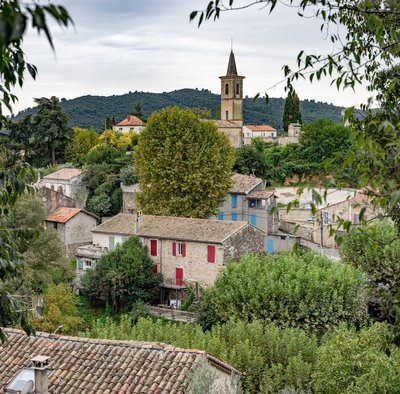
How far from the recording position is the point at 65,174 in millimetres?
48906

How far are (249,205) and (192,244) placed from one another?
422 inches

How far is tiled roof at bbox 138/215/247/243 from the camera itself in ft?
105

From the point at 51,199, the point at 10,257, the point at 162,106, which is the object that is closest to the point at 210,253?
the point at 51,199

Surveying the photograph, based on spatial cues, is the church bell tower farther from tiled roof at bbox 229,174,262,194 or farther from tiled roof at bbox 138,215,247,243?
tiled roof at bbox 138,215,247,243

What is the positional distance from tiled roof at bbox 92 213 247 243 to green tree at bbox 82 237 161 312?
5.47 feet

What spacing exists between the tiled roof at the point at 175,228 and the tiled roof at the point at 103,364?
1956cm

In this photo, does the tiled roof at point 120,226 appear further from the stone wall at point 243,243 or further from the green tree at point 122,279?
the stone wall at point 243,243

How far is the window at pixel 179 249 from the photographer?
32781mm

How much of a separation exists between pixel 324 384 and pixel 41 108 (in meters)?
48.1

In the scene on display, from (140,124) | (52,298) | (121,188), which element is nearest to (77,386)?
(52,298)

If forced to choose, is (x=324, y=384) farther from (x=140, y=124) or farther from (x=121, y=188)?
(x=140, y=124)

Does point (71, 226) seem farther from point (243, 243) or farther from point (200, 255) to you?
point (243, 243)

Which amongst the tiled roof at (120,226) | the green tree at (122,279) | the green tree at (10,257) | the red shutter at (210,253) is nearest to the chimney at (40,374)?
the green tree at (10,257)

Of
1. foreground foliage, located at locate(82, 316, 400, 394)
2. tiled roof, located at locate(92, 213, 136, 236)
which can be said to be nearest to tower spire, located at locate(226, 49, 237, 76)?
tiled roof, located at locate(92, 213, 136, 236)
